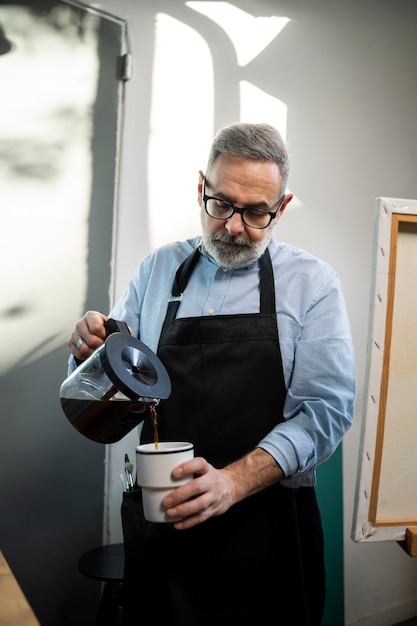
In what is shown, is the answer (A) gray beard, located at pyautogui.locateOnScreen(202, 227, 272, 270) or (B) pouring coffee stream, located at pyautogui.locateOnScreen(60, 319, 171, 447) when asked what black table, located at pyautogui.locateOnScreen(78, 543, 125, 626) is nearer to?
(B) pouring coffee stream, located at pyautogui.locateOnScreen(60, 319, 171, 447)

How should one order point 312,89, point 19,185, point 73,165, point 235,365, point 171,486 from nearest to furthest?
point 171,486
point 235,365
point 19,185
point 73,165
point 312,89

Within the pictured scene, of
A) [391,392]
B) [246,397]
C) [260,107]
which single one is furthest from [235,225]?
[260,107]

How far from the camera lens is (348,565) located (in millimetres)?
2842

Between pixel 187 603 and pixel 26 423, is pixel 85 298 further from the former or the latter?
pixel 187 603

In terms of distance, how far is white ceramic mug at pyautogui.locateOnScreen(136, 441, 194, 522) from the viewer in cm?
101

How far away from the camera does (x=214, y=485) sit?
3.60ft

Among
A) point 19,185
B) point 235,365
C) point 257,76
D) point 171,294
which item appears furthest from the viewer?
point 257,76

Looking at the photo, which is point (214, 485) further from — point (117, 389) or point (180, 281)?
point (180, 281)

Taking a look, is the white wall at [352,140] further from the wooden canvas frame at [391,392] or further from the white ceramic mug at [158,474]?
the white ceramic mug at [158,474]

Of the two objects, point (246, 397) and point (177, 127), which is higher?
point (177, 127)

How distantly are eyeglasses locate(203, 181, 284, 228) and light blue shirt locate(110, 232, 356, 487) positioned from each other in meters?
0.13

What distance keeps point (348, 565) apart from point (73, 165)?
2.20 m

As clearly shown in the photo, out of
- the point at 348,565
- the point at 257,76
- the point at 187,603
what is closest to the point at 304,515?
the point at 187,603

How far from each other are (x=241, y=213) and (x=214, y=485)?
643 mm
